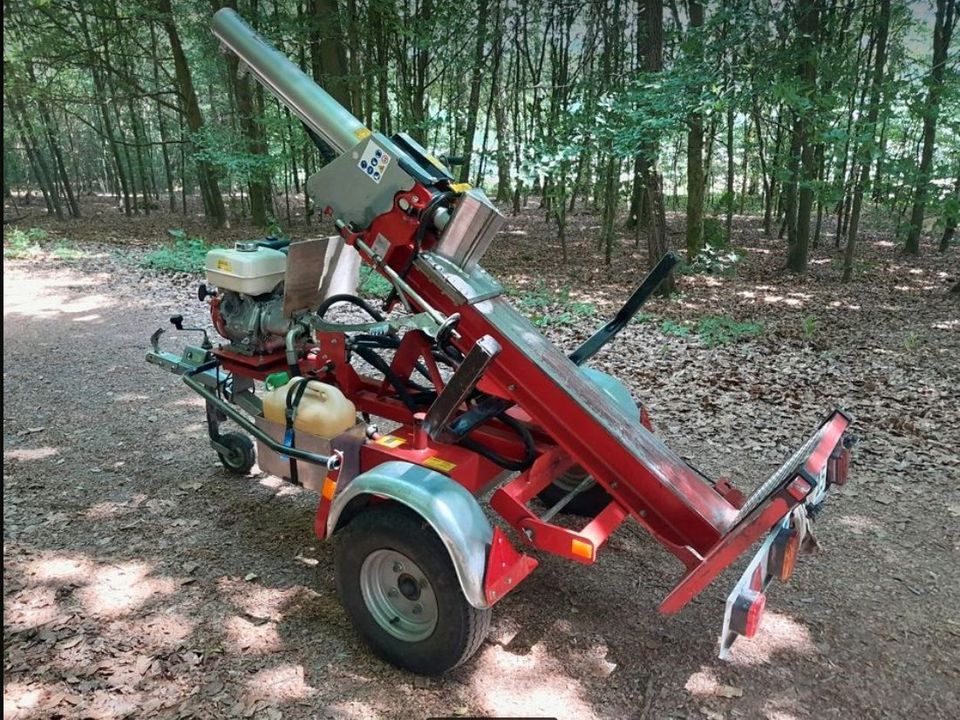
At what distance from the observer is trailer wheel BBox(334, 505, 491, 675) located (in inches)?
104

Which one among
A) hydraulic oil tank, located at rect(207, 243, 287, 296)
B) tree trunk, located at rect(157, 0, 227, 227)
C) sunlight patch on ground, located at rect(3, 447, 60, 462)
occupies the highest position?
tree trunk, located at rect(157, 0, 227, 227)

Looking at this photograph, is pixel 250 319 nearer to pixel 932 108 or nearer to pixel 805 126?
pixel 805 126

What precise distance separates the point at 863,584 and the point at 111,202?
1252 inches

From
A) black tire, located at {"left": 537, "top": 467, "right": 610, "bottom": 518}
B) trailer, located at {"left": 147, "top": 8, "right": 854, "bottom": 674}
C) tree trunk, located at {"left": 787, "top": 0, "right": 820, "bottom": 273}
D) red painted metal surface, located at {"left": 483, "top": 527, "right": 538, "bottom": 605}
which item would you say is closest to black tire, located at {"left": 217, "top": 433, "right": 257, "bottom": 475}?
trailer, located at {"left": 147, "top": 8, "right": 854, "bottom": 674}

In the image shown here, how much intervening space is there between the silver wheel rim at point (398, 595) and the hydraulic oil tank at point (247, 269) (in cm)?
198

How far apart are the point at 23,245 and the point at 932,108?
1598cm

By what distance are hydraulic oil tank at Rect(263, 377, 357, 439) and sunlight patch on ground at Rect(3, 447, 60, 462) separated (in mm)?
2498

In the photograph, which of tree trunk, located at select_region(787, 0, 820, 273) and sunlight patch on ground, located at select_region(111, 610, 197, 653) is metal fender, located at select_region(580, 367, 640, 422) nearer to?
sunlight patch on ground, located at select_region(111, 610, 197, 653)

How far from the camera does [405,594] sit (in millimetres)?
Answer: 2859

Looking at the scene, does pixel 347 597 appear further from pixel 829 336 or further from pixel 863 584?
pixel 829 336

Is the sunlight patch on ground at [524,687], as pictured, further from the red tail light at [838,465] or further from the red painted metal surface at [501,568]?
the red tail light at [838,465]

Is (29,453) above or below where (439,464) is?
below

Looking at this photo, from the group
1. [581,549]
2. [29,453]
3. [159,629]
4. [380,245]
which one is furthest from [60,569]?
[581,549]

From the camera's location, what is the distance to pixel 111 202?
1115 inches
